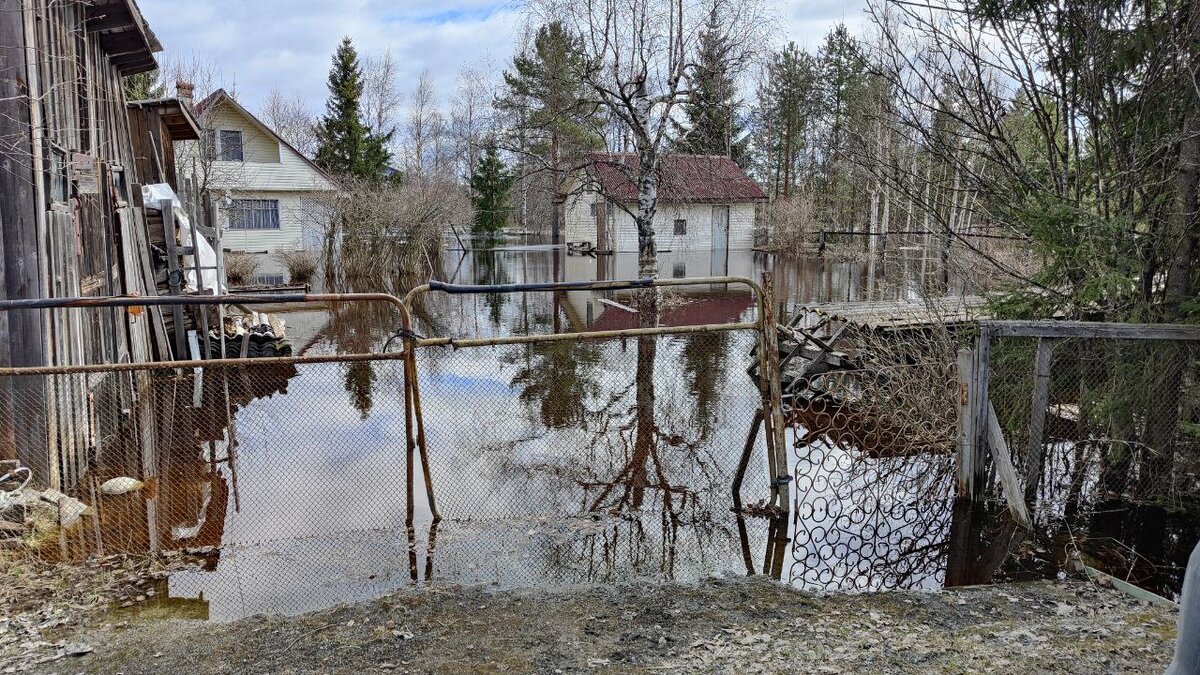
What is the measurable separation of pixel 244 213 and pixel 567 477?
101ft

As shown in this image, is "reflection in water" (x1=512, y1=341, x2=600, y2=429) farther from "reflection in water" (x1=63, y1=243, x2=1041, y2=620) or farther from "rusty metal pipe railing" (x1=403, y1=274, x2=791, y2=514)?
"rusty metal pipe railing" (x1=403, y1=274, x2=791, y2=514)

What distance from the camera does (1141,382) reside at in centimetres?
660

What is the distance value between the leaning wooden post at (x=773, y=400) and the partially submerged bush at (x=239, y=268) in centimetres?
2431

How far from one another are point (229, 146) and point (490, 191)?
22870 mm

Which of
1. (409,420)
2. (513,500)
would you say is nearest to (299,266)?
(513,500)

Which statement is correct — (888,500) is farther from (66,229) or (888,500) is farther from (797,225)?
(797,225)

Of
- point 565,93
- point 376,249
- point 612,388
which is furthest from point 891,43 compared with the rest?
point 376,249

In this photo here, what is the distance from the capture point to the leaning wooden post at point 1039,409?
642 centimetres

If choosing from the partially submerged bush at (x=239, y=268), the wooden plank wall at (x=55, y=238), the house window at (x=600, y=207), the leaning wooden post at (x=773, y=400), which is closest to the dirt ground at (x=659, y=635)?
the leaning wooden post at (x=773, y=400)

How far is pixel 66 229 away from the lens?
7.75 m

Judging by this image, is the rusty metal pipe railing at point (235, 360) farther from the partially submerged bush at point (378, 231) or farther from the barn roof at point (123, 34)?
the partially submerged bush at point (378, 231)

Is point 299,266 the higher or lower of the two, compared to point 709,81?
lower

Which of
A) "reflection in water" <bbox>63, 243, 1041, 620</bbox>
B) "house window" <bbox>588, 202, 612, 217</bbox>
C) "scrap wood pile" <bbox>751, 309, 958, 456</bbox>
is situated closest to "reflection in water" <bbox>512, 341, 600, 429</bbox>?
"reflection in water" <bbox>63, 243, 1041, 620</bbox>

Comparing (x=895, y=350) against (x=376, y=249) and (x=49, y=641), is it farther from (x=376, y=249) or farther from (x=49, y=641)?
(x=376, y=249)
